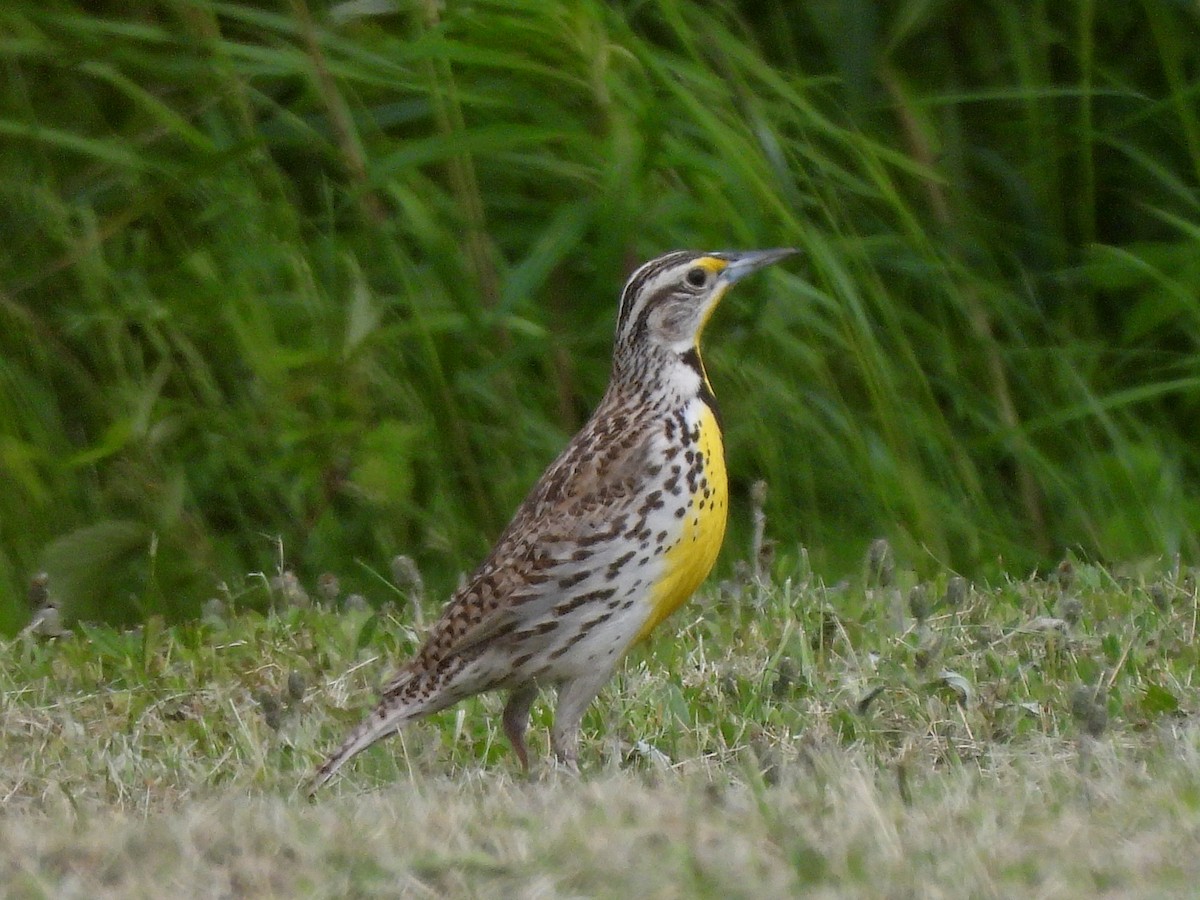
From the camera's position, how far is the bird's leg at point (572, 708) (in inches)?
181

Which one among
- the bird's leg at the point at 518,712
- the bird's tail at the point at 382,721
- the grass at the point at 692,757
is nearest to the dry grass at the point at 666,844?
the grass at the point at 692,757

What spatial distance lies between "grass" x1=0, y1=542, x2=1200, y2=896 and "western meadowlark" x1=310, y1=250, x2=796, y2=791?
0.13 metres

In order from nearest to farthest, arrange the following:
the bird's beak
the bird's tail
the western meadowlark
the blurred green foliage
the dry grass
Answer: the dry grass
the bird's tail
the western meadowlark
the bird's beak
the blurred green foliage

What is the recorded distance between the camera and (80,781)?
14.8ft

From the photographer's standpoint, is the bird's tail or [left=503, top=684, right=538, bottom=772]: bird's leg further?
[left=503, top=684, right=538, bottom=772]: bird's leg

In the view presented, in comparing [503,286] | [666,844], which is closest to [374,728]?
[666,844]

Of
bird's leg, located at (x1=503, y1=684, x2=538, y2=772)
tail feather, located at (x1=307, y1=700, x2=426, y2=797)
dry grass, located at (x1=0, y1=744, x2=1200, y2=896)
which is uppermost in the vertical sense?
dry grass, located at (x1=0, y1=744, x2=1200, y2=896)

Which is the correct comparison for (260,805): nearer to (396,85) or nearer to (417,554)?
(417,554)

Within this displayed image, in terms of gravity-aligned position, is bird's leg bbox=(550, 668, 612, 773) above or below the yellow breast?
below

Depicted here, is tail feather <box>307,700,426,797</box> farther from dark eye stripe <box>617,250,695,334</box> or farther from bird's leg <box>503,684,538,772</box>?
dark eye stripe <box>617,250,695,334</box>

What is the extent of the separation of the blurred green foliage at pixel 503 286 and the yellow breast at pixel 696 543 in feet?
4.64

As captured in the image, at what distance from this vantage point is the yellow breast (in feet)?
15.1

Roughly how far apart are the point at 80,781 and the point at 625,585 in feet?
3.62

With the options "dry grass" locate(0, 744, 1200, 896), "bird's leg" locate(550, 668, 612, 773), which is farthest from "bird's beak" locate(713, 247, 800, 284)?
"dry grass" locate(0, 744, 1200, 896)
